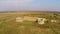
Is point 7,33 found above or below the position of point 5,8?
below

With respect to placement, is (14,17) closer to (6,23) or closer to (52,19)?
(6,23)

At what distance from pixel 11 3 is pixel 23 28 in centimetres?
43

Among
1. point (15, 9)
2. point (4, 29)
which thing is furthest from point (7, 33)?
point (15, 9)

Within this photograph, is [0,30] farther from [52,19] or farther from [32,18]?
[52,19]

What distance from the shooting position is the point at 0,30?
765mm

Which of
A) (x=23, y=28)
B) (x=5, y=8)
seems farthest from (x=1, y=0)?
(x=23, y=28)

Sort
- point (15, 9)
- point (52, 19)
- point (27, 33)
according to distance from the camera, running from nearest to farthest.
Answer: point (27, 33) → point (52, 19) → point (15, 9)

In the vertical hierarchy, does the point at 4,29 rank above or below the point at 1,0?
below

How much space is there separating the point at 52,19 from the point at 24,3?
0.38m

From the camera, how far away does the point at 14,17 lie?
35.5 inches

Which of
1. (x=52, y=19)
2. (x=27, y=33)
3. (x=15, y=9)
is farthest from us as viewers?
(x=15, y=9)

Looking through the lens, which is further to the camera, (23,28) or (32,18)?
(32,18)

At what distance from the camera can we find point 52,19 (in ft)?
2.92

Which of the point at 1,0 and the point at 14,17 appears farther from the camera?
the point at 1,0
